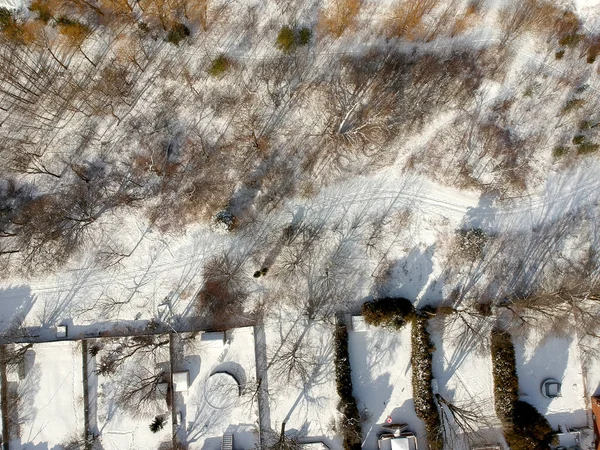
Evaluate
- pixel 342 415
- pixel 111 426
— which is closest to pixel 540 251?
pixel 342 415

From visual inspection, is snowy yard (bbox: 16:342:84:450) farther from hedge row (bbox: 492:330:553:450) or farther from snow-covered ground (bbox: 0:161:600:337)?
hedge row (bbox: 492:330:553:450)

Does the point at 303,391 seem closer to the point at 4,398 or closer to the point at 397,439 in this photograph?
the point at 397,439

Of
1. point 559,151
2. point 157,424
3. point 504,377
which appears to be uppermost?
point 559,151

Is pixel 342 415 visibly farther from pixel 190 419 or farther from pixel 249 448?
pixel 190 419

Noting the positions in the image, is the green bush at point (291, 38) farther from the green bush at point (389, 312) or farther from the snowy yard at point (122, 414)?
the snowy yard at point (122, 414)

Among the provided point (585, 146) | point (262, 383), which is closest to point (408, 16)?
point (585, 146)

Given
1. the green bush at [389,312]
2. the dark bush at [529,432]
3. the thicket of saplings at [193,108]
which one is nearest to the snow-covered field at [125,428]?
the thicket of saplings at [193,108]
